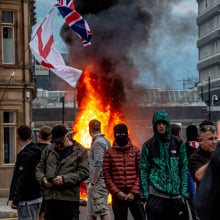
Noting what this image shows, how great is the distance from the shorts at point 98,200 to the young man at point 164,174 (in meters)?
2.82

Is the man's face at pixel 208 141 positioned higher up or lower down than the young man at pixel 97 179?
higher up

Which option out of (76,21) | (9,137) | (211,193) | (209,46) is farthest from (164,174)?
(209,46)

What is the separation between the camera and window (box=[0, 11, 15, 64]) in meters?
23.5

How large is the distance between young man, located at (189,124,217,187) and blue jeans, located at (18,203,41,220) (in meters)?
2.73

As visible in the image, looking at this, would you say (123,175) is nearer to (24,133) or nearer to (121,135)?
(121,135)

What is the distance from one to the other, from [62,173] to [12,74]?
51.4ft

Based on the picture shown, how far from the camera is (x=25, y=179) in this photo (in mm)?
8609

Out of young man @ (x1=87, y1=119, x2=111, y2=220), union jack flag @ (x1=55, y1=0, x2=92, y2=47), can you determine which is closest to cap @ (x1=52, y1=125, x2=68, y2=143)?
young man @ (x1=87, y1=119, x2=111, y2=220)

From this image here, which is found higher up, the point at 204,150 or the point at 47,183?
the point at 204,150

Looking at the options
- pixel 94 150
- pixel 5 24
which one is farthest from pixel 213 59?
pixel 94 150

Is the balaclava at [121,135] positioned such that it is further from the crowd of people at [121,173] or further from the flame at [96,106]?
the flame at [96,106]

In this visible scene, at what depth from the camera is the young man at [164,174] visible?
7.76m

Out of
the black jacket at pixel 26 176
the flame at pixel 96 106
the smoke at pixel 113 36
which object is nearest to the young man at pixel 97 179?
the black jacket at pixel 26 176

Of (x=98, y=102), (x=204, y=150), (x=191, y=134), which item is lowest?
(x=204, y=150)
